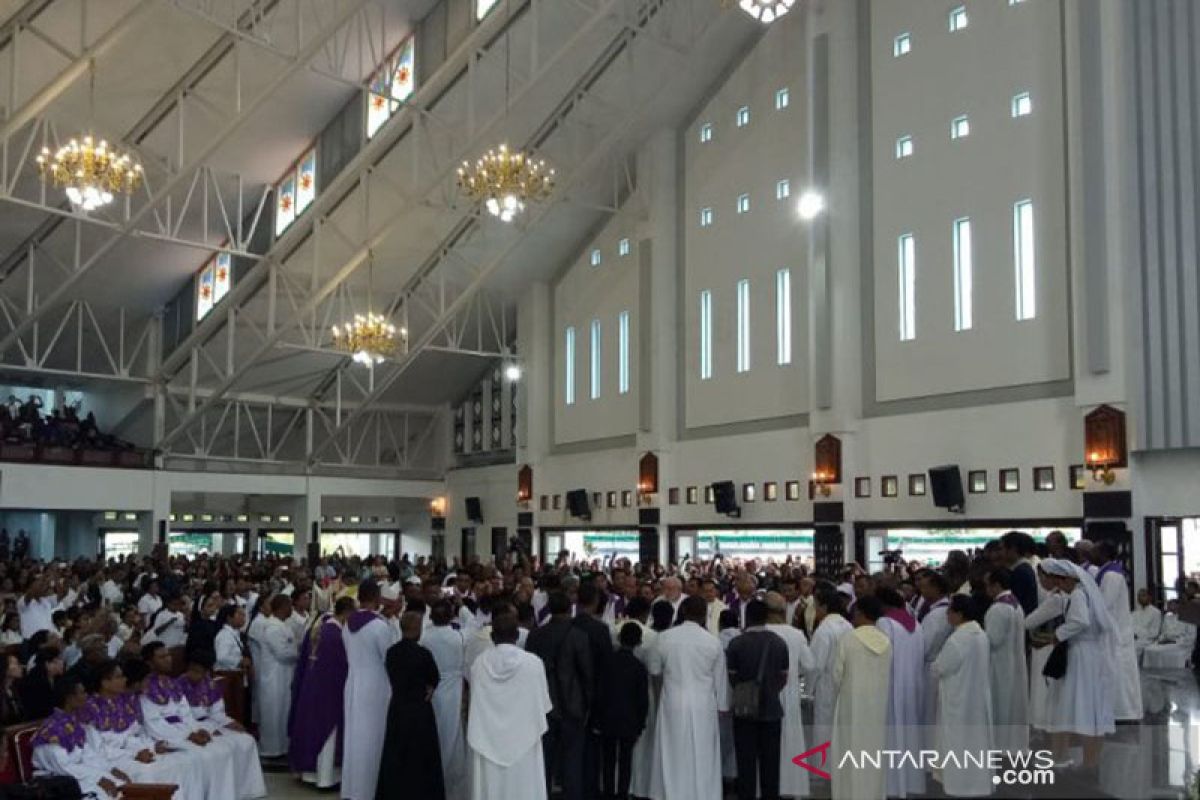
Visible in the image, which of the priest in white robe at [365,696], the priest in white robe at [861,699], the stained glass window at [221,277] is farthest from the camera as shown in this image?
the stained glass window at [221,277]

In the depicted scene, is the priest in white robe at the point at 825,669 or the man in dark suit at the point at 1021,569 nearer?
the priest in white robe at the point at 825,669

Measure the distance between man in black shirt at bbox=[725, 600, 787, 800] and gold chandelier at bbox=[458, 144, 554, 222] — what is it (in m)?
12.4

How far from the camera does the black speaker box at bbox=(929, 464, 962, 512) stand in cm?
1750

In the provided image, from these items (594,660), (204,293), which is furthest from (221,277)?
(594,660)

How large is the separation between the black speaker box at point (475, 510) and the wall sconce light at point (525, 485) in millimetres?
2082

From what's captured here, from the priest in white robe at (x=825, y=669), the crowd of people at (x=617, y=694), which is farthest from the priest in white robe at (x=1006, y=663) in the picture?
the priest in white robe at (x=825, y=669)

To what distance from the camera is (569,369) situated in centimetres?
2723

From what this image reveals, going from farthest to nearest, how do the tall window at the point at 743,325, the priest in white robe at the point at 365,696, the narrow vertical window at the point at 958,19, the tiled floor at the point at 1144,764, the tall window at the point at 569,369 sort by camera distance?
the tall window at the point at 569,369 < the tall window at the point at 743,325 < the narrow vertical window at the point at 958,19 < the priest in white robe at the point at 365,696 < the tiled floor at the point at 1144,764

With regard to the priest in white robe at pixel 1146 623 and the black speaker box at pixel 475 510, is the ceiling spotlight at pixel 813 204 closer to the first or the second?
the priest in white robe at pixel 1146 623

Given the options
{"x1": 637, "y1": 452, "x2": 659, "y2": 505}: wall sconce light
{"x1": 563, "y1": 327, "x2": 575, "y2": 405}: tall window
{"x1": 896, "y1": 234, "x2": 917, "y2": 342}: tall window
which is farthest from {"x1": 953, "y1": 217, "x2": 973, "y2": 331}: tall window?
{"x1": 563, "y1": 327, "x2": 575, "y2": 405}: tall window

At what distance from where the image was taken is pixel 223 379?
2461 cm

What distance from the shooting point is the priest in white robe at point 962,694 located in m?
7.50

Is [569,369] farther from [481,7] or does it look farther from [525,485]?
[481,7]

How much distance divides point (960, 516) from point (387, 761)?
12.1 metres
